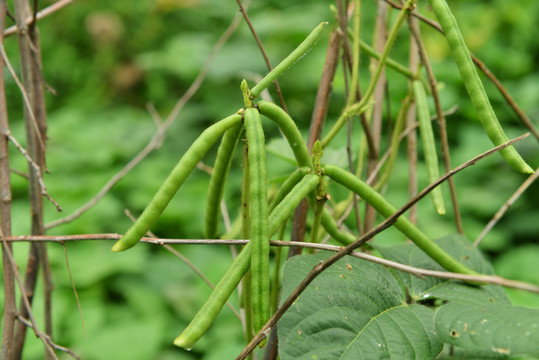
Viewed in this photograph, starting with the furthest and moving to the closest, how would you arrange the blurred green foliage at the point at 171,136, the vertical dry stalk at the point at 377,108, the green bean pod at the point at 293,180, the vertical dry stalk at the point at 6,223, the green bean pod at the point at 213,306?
the blurred green foliage at the point at 171,136 → the vertical dry stalk at the point at 377,108 → the vertical dry stalk at the point at 6,223 → the green bean pod at the point at 293,180 → the green bean pod at the point at 213,306

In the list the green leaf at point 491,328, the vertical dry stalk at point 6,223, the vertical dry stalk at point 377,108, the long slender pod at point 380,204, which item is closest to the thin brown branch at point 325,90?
the vertical dry stalk at point 377,108

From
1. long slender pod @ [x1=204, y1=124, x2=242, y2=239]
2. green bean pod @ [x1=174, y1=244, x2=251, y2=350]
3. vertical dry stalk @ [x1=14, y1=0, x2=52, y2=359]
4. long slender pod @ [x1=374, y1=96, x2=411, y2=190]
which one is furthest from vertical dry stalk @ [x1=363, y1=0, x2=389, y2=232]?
vertical dry stalk @ [x1=14, y1=0, x2=52, y2=359]

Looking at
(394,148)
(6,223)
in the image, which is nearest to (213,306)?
(6,223)

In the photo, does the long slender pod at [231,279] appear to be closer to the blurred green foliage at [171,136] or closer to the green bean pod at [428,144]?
the green bean pod at [428,144]

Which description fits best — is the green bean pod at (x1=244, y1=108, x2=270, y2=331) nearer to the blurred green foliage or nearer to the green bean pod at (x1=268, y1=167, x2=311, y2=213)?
the green bean pod at (x1=268, y1=167, x2=311, y2=213)

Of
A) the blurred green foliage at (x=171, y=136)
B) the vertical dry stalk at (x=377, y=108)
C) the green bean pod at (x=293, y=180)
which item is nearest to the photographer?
the green bean pod at (x=293, y=180)

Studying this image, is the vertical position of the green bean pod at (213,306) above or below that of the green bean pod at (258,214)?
below

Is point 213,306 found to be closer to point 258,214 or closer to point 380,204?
point 258,214
